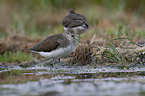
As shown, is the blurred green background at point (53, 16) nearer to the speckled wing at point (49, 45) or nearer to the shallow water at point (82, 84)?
the speckled wing at point (49, 45)

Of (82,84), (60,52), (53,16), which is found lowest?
(82,84)

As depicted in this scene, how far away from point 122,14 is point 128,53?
6.80 metres

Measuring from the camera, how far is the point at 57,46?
832 cm

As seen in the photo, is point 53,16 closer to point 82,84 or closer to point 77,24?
point 77,24

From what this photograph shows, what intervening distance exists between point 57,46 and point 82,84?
250 centimetres

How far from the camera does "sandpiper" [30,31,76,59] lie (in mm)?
8203

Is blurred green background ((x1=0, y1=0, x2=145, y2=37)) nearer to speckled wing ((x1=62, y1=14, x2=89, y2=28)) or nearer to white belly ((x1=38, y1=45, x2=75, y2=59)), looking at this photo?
speckled wing ((x1=62, y1=14, x2=89, y2=28))

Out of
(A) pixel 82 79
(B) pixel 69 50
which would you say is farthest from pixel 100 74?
(B) pixel 69 50

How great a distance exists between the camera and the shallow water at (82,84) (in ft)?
17.5

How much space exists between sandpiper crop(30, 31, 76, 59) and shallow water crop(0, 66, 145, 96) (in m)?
0.53

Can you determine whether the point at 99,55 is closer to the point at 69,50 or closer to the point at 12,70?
the point at 69,50

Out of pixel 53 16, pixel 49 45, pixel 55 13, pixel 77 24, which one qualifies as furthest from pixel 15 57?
pixel 55 13

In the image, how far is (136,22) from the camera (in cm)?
1432

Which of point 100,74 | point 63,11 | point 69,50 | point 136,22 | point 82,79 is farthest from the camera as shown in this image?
point 63,11
